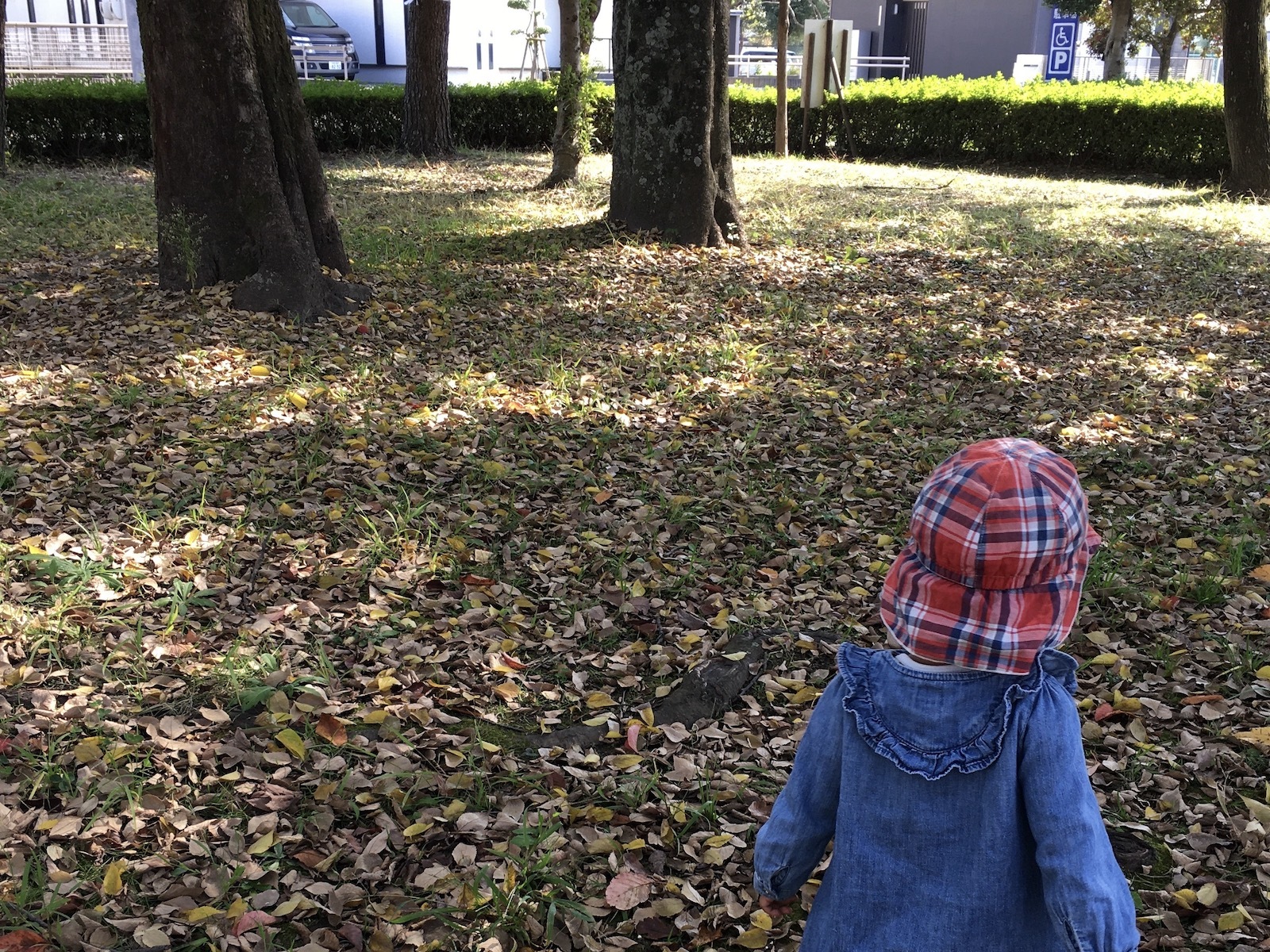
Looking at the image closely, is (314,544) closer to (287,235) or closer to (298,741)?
(298,741)

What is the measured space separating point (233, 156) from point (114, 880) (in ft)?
17.1

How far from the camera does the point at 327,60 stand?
86.4 ft

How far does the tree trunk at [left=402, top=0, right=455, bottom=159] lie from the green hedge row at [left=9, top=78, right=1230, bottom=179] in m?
Result: 0.85

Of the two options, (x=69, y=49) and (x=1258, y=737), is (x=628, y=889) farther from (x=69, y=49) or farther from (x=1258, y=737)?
(x=69, y=49)

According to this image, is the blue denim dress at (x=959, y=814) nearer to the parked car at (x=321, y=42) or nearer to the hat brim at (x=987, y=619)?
the hat brim at (x=987, y=619)

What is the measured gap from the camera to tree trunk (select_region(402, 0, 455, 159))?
15805 mm

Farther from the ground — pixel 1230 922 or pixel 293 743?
pixel 293 743

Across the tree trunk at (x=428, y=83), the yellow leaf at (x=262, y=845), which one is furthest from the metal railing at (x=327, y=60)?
the yellow leaf at (x=262, y=845)

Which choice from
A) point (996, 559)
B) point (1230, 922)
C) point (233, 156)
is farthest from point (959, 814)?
point (233, 156)

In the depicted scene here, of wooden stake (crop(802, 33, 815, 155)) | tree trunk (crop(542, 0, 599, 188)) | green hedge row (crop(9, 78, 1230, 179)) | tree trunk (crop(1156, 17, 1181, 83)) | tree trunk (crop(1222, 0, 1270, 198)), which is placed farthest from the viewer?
tree trunk (crop(1156, 17, 1181, 83))

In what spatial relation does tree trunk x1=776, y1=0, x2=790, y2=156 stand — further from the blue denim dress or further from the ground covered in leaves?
the blue denim dress

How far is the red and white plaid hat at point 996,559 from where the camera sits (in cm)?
139

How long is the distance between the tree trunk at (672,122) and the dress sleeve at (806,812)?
8.11 metres

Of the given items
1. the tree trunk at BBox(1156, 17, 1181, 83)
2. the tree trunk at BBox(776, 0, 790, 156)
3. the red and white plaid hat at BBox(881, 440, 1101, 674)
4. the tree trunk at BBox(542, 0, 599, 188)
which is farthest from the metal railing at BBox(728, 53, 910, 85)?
the red and white plaid hat at BBox(881, 440, 1101, 674)
